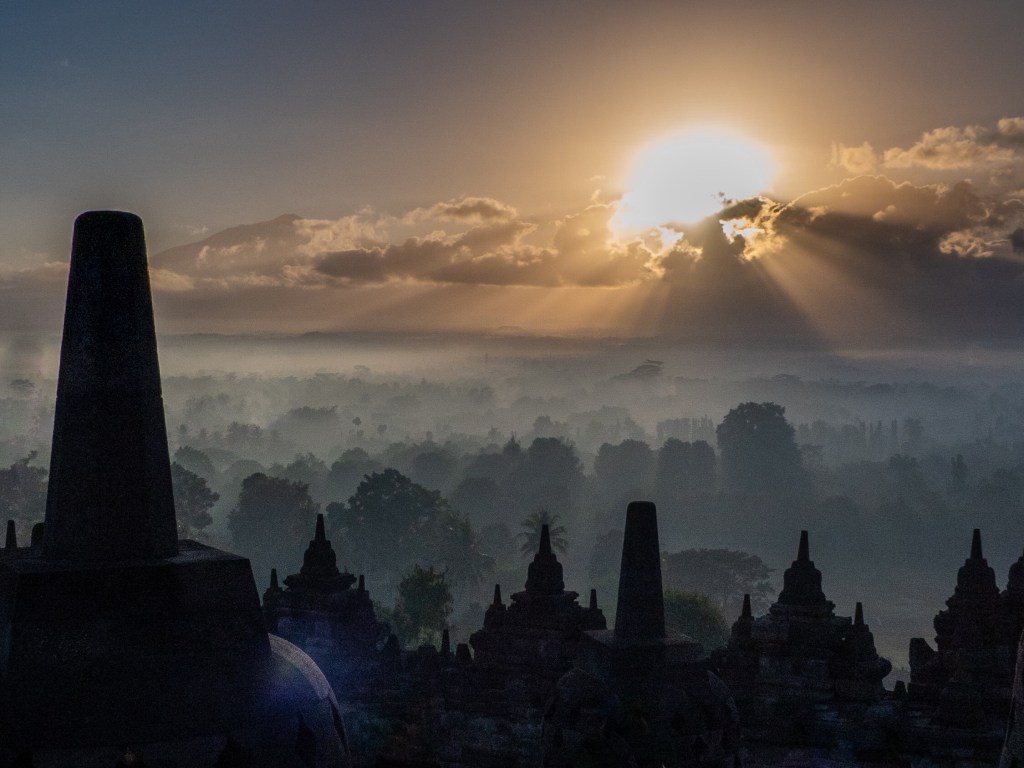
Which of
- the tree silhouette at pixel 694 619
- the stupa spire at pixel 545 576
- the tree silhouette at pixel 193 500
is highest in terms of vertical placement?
the stupa spire at pixel 545 576

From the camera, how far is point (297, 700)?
27.6 ft

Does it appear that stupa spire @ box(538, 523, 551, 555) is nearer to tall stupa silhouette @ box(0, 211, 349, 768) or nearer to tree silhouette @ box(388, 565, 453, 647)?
tall stupa silhouette @ box(0, 211, 349, 768)

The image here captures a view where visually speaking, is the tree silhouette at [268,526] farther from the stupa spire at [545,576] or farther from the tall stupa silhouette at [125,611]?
the tall stupa silhouette at [125,611]

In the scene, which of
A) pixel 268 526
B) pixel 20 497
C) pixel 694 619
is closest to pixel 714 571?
pixel 694 619

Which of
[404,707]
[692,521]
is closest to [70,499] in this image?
[404,707]

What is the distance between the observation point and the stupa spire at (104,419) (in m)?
8.43

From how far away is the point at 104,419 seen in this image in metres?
8.47

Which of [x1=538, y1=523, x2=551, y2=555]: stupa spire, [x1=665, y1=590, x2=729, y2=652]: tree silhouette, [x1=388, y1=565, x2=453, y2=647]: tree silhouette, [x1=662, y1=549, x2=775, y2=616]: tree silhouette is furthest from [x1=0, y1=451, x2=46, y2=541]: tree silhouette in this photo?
[x1=538, y1=523, x2=551, y2=555]: stupa spire

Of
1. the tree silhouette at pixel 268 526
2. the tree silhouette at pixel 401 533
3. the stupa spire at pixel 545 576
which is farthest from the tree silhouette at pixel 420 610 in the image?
the stupa spire at pixel 545 576

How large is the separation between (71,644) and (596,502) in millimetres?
129765

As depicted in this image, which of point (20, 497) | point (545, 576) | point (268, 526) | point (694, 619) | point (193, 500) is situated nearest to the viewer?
point (545, 576)

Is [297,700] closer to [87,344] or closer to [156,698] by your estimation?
[156,698]

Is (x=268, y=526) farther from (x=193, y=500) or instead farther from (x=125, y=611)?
(x=125, y=611)

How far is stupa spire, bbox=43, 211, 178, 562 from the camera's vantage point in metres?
8.43
